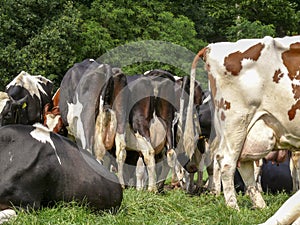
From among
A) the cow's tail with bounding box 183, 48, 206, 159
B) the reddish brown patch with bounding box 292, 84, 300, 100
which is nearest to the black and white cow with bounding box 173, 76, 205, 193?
the cow's tail with bounding box 183, 48, 206, 159

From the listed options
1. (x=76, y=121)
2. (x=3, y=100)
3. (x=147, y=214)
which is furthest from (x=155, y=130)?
(x=147, y=214)

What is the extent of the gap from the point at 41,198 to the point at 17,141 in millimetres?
533

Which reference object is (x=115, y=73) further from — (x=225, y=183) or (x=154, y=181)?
(x=225, y=183)

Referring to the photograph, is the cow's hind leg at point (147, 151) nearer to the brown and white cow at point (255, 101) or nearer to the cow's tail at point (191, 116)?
the cow's tail at point (191, 116)

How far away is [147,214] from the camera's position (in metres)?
5.76

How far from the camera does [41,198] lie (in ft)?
17.1

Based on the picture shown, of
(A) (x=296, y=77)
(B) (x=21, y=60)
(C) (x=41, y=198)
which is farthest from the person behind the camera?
(B) (x=21, y=60)

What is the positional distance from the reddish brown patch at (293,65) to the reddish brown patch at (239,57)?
0.28 meters

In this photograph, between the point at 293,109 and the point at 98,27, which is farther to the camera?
the point at 98,27

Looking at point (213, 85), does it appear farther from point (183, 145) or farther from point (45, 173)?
point (183, 145)

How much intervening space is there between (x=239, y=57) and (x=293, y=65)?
58 cm

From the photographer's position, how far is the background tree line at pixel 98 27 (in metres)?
22.3

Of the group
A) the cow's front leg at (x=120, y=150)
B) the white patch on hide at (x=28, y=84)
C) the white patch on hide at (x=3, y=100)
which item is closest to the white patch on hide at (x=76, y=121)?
the cow's front leg at (x=120, y=150)

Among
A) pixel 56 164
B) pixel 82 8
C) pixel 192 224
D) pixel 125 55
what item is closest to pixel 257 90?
pixel 192 224
